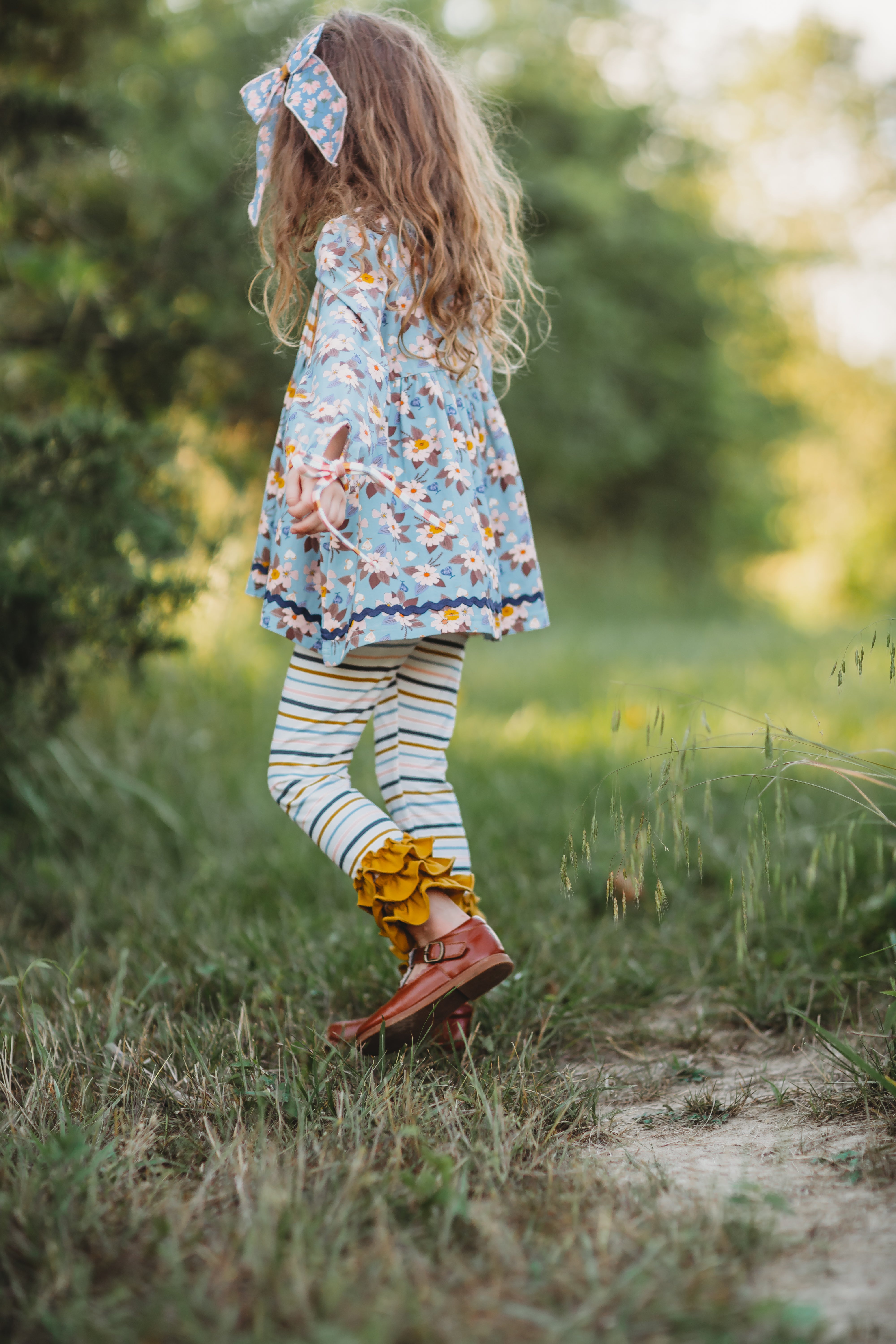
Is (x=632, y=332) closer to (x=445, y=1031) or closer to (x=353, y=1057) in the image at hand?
(x=445, y=1031)

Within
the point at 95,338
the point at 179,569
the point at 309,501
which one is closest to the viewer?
the point at 309,501

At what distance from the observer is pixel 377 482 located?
1.70 m

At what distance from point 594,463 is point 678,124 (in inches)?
225

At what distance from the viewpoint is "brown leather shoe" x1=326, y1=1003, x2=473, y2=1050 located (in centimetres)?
180

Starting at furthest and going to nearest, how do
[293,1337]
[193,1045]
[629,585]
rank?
[629,585] < [193,1045] < [293,1337]

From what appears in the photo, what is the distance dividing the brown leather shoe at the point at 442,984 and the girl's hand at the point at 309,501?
686 millimetres

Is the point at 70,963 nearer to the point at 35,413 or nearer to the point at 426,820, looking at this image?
the point at 426,820

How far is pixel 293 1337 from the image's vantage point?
1055 mm

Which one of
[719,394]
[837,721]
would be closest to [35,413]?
[837,721]

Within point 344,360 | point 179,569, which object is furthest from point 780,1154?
point 179,569

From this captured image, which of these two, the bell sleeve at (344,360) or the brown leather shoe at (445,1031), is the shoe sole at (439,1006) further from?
the bell sleeve at (344,360)

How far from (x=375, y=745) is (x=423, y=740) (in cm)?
10

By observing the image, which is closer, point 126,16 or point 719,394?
point 126,16

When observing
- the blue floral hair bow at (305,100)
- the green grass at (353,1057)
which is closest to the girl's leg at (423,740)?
the green grass at (353,1057)
